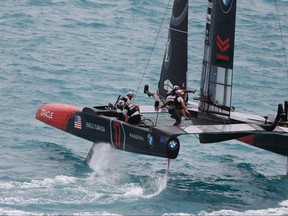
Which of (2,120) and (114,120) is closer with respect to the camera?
(114,120)

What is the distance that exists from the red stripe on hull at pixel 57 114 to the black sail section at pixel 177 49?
275 cm

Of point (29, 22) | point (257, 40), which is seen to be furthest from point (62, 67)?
point (257, 40)

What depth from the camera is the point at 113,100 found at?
99.5ft

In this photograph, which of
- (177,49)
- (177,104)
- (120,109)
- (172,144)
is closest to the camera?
(172,144)

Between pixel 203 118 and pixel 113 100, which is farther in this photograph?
pixel 113 100

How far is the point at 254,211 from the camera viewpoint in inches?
796

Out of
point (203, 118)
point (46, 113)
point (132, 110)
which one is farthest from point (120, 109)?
point (46, 113)

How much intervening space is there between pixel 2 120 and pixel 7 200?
7507 millimetres

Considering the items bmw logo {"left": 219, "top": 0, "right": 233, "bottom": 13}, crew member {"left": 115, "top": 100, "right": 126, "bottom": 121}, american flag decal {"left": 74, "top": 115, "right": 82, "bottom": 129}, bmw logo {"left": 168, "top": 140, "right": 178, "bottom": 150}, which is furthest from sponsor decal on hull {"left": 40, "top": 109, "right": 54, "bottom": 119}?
bmw logo {"left": 219, "top": 0, "right": 233, "bottom": 13}

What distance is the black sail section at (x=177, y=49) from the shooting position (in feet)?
82.3

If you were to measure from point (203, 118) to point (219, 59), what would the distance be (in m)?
1.60

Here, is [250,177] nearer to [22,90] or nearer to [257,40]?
[22,90]

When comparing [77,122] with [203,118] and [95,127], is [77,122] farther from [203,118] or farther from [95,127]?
[203,118]

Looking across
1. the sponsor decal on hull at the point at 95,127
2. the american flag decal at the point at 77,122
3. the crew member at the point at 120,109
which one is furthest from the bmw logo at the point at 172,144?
the american flag decal at the point at 77,122
